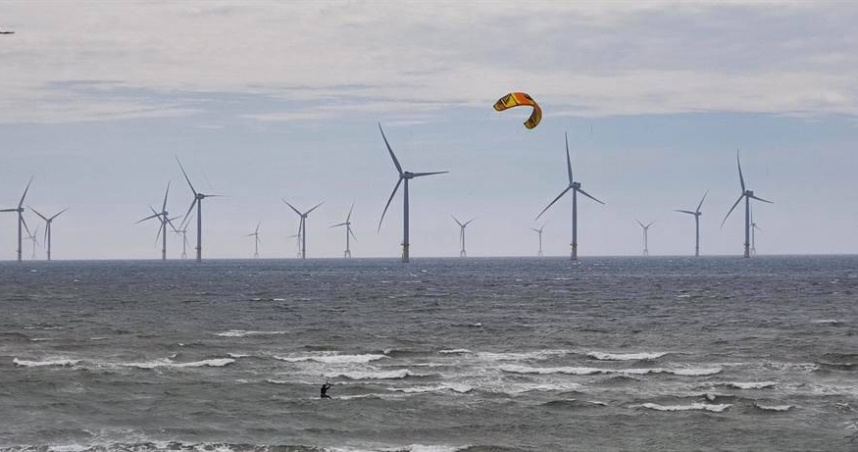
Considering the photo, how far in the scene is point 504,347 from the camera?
64.9m

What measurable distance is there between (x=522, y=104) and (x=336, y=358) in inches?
610

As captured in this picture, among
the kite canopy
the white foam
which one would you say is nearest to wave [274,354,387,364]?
the kite canopy

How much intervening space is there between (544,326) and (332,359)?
83.7 ft

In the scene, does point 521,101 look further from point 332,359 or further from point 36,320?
point 36,320

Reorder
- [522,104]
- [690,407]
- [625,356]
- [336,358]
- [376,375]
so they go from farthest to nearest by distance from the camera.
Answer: [625,356], [336,358], [522,104], [376,375], [690,407]

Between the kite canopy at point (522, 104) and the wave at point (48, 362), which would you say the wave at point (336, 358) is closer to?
the wave at point (48, 362)

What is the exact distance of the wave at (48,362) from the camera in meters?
55.7

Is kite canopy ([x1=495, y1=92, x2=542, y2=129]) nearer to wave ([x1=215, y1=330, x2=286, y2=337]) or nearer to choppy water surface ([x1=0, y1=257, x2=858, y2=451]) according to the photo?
choppy water surface ([x1=0, y1=257, x2=858, y2=451])

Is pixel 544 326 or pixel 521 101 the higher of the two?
pixel 521 101

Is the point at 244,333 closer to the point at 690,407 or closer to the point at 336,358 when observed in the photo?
the point at 336,358

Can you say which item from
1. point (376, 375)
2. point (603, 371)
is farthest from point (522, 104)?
point (376, 375)

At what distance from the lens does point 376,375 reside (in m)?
51.6

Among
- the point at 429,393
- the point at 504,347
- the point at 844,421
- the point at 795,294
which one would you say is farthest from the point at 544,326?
the point at 795,294

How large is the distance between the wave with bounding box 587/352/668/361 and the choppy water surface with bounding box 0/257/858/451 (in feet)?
0.65
